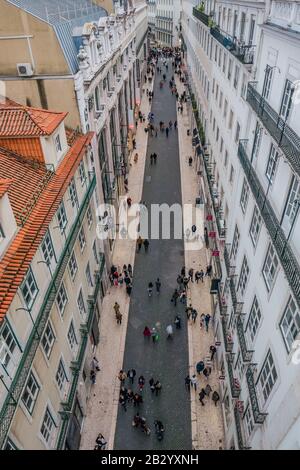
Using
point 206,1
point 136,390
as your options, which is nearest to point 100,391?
point 136,390

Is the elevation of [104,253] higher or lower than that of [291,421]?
higher

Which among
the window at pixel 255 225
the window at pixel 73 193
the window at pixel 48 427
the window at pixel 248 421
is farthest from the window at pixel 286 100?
the window at pixel 48 427

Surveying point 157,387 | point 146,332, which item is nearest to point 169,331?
point 146,332

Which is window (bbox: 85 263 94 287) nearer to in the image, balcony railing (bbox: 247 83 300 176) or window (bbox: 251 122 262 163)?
window (bbox: 251 122 262 163)

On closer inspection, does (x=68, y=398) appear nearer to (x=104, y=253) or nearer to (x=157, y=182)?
(x=104, y=253)

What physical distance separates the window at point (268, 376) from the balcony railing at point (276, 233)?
15.2ft

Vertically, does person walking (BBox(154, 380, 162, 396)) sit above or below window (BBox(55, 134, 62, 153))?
below

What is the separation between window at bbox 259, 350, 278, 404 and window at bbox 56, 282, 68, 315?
35.0ft

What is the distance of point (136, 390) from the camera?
2550 cm

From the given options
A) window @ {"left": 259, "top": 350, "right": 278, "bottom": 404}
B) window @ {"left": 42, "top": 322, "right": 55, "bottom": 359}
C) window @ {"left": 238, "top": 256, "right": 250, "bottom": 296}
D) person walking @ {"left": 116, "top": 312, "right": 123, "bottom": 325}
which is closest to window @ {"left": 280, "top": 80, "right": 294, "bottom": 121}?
window @ {"left": 238, "top": 256, "right": 250, "bottom": 296}

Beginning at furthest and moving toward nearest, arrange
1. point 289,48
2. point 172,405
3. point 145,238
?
point 145,238
point 172,405
point 289,48

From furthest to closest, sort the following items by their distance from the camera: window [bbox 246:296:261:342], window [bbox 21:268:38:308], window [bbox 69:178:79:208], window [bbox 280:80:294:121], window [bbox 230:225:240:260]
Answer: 1. window [bbox 230:225:240:260]
2. window [bbox 69:178:79:208]
3. window [bbox 246:296:261:342]
4. window [bbox 21:268:38:308]
5. window [bbox 280:80:294:121]

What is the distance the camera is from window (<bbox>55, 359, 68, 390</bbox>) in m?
19.0

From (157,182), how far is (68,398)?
35.3 m
